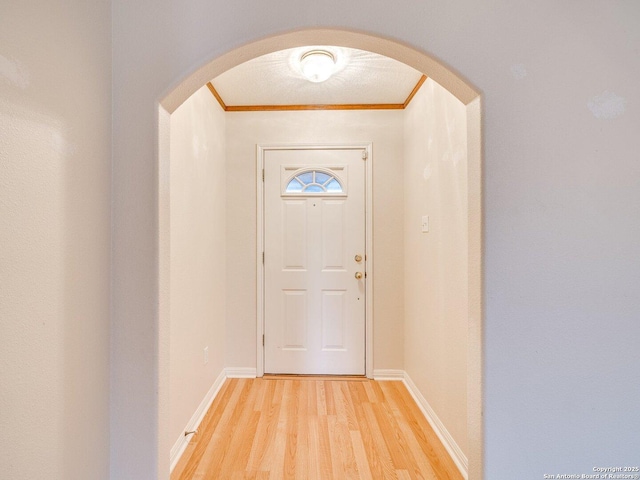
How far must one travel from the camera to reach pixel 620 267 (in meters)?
1.07

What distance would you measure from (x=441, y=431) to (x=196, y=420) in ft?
5.28

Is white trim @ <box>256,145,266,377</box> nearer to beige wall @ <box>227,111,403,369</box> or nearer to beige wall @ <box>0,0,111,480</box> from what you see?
beige wall @ <box>227,111,403,369</box>

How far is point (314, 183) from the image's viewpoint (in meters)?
2.86

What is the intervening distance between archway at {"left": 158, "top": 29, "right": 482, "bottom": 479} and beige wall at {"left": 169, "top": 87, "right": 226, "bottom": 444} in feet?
1.87

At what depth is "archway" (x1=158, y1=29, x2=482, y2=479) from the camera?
1.08 meters

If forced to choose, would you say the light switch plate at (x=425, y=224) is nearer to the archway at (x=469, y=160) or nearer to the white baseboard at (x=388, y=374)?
the archway at (x=469, y=160)

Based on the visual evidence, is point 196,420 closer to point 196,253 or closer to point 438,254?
point 196,253

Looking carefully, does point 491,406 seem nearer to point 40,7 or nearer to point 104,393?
point 104,393

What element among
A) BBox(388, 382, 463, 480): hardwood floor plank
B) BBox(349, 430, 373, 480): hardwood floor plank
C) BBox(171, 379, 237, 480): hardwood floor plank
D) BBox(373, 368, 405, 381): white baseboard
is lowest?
BBox(388, 382, 463, 480): hardwood floor plank

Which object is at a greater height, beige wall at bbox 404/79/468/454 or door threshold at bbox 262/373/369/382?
beige wall at bbox 404/79/468/454

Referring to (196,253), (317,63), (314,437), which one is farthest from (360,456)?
(317,63)

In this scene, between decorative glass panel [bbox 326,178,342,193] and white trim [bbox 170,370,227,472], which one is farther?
decorative glass panel [bbox 326,178,342,193]

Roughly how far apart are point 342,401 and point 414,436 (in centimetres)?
60

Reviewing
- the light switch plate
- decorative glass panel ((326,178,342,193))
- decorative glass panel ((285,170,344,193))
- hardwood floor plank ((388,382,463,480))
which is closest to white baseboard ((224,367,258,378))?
hardwood floor plank ((388,382,463,480))
